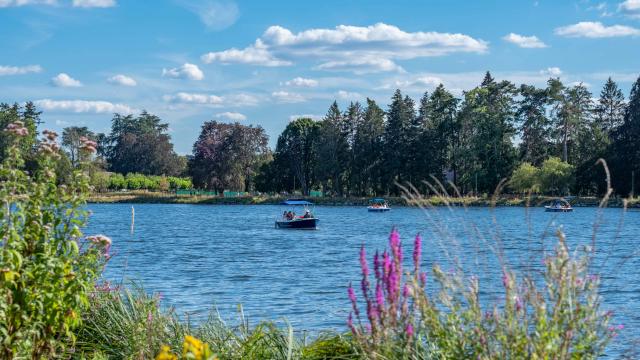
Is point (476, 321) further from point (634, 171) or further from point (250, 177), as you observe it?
point (250, 177)

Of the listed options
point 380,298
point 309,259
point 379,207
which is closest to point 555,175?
point 379,207

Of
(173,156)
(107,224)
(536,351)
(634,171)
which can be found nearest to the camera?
(536,351)

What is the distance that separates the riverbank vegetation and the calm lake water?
303 mm

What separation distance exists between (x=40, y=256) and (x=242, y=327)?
8.91 ft

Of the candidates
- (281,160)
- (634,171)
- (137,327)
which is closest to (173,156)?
(281,160)

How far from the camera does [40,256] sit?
6.36 metres

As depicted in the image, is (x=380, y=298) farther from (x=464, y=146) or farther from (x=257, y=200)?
(x=257, y=200)

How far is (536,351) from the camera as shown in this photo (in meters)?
4.72

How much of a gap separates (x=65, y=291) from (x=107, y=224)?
65.1 meters

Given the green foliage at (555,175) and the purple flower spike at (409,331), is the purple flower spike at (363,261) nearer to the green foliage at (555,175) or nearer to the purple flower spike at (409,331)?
the purple flower spike at (409,331)

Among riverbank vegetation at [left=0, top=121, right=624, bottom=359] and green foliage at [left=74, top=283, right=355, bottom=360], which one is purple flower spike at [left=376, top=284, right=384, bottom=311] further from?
green foliage at [left=74, top=283, right=355, bottom=360]

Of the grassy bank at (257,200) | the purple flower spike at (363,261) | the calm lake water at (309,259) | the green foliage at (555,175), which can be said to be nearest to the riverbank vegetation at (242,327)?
the purple flower spike at (363,261)

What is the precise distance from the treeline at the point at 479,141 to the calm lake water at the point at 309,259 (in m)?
16.1

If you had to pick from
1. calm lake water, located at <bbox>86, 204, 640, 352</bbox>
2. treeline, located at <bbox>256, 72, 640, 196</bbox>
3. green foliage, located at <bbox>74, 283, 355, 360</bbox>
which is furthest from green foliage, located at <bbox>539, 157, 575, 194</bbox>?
green foliage, located at <bbox>74, 283, 355, 360</bbox>
